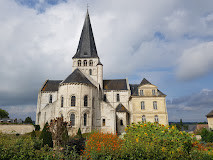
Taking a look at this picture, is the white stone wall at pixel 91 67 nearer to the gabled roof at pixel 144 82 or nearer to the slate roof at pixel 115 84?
the slate roof at pixel 115 84

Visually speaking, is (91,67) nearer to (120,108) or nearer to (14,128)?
(120,108)

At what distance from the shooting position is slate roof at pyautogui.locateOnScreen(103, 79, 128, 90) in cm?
3609

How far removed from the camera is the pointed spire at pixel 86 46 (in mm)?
36750

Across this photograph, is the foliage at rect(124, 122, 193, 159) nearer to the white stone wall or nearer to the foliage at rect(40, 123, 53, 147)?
the foliage at rect(40, 123, 53, 147)


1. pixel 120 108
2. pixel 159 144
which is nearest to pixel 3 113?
pixel 120 108

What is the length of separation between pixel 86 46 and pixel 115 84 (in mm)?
12415

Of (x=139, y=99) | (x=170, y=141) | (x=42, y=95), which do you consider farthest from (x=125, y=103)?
(x=170, y=141)

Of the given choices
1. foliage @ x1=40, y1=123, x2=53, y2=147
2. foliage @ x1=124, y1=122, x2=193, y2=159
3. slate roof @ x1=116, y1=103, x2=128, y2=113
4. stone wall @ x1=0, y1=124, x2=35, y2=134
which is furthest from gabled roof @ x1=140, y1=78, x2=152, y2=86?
stone wall @ x1=0, y1=124, x2=35, y2=134

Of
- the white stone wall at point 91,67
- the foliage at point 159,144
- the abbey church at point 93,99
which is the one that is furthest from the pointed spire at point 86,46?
the foliage at point 159,144

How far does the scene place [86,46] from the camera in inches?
1475

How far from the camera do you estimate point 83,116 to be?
2522 cm

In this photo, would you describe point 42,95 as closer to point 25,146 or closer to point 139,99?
point 139,99

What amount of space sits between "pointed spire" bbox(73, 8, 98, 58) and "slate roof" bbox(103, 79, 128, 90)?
764cm

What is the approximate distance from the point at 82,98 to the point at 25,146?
62.5 ft
